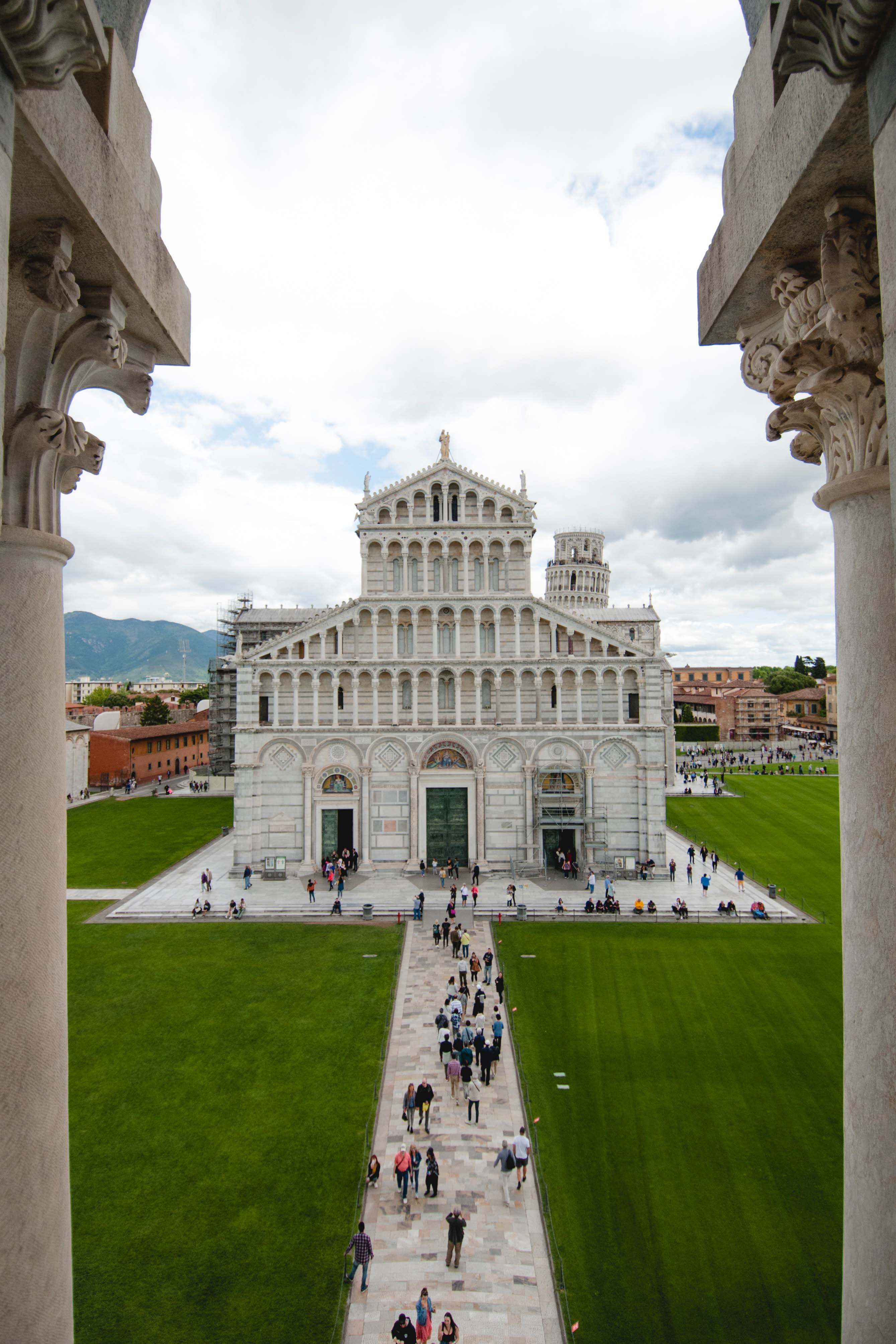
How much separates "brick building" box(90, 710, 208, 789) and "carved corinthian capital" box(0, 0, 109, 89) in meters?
74.7

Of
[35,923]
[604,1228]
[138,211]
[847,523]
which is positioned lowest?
[604,1228]

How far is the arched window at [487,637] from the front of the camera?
38938 millimetres

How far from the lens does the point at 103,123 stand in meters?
5.34

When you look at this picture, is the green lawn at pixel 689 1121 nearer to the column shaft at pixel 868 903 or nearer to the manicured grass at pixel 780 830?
the manicured grass at pixel 780 830

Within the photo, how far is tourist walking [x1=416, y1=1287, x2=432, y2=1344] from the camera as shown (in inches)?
417

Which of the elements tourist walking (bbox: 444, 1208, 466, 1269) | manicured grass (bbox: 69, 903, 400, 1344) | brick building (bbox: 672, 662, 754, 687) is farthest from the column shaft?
brick building (bbox: 672, 662, 754, 687)

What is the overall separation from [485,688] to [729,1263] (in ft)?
92.9

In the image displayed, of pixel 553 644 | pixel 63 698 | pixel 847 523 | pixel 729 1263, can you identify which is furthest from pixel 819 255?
pixel 553 644

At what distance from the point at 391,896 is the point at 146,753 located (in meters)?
50.5

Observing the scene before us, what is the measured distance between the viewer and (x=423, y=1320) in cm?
1062

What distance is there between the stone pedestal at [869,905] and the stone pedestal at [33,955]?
497cm

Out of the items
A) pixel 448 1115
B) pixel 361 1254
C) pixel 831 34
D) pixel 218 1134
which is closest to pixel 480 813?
pixel 448 1115

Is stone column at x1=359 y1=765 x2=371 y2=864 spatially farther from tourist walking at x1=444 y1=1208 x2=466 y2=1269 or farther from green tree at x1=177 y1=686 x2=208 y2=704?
green tree at x1=177 y1=686 x2=208 y2=704

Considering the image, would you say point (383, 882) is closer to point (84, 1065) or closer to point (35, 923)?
point (84, 1065)
